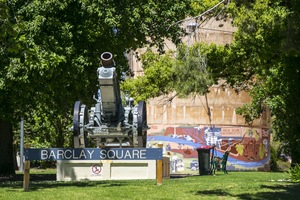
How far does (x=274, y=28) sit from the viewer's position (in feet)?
57.0

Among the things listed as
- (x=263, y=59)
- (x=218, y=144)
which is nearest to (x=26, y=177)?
(x=263, y=59)

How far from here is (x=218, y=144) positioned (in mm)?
44719

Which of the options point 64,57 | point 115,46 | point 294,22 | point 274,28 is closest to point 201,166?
point 115,46

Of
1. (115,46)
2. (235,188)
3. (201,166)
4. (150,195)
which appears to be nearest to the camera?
(150,195)

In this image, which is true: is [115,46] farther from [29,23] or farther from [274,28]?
[274,28]

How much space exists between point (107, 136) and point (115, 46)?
466cm

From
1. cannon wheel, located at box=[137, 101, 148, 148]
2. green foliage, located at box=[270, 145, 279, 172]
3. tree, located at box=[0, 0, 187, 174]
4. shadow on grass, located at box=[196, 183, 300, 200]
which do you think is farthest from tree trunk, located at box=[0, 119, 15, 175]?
green foliage, located at box=[270, 145, 279, 172]

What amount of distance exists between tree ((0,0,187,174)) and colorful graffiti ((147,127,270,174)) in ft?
59.9

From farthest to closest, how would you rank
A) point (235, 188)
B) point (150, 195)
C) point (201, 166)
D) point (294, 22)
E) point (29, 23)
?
point (201, 166), point (29, 23), point (235, 188), point (294, 22), point (150, 195)

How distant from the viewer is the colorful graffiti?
43375 millimetres

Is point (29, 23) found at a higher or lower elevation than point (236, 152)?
higher

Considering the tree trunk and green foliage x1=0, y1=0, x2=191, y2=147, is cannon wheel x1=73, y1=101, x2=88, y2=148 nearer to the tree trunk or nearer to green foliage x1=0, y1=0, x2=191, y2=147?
green foliage x1=0, y1=0, x2=191, y2=147

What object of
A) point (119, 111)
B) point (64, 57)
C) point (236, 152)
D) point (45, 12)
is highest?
point (45, 12)

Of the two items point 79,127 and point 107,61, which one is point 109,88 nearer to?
point 107,61
